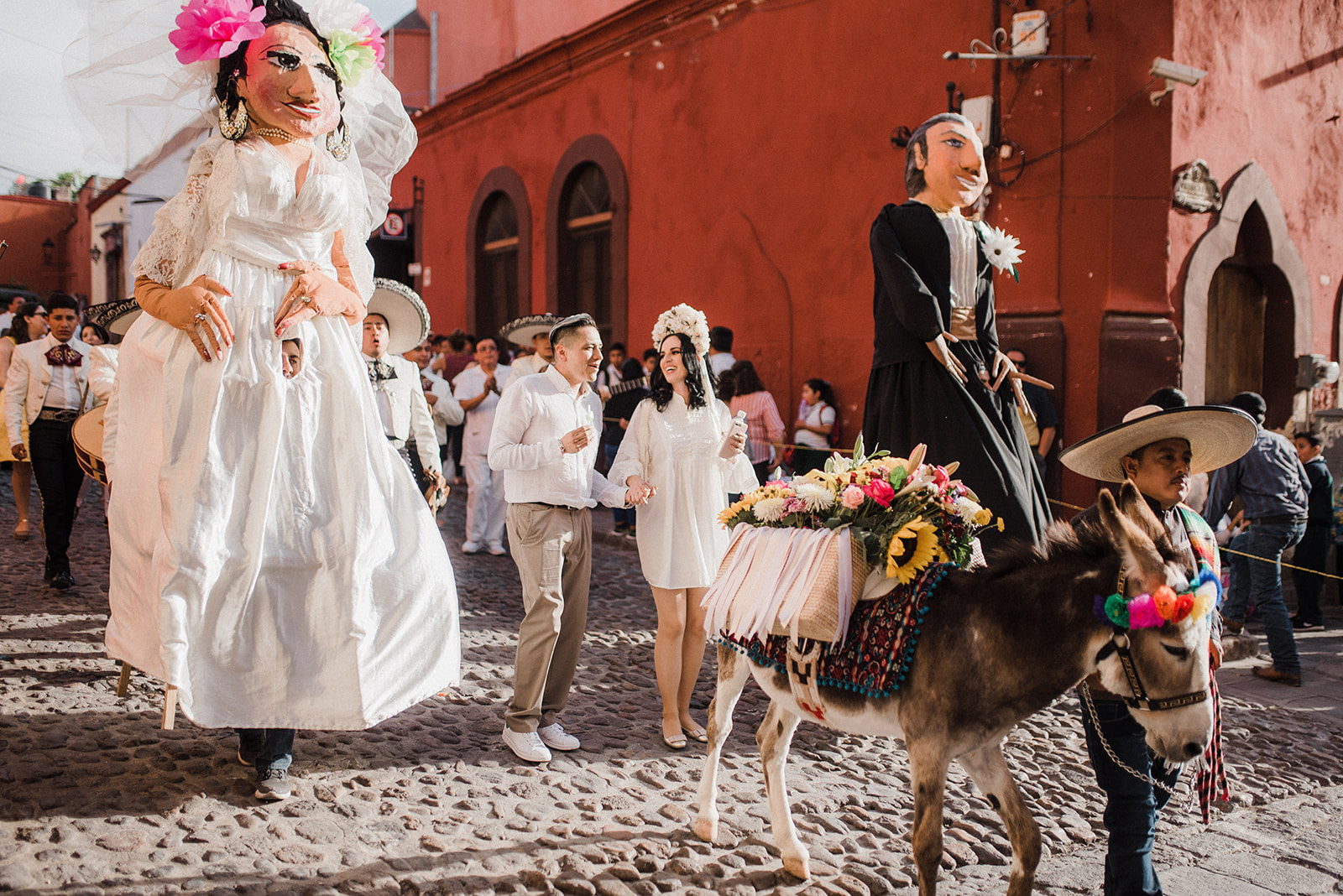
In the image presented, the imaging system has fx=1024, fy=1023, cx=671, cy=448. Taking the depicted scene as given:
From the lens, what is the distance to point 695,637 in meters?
5.01

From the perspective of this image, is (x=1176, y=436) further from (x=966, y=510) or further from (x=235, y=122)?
(x=235, y=122)

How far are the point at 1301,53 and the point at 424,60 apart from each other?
15.7 metres

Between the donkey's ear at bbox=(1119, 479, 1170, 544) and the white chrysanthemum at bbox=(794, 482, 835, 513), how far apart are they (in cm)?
87

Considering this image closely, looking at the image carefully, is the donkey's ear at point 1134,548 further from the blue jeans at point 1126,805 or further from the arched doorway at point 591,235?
the arched doorway at point 591,235

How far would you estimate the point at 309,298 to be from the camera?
3719mm

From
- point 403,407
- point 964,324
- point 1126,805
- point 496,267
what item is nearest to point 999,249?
point 964,324

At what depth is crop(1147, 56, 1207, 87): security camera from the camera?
8281 mm

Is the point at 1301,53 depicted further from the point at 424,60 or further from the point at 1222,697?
the point at 424,60

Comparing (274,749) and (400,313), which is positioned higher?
(400,313)

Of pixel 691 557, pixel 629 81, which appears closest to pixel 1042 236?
pixel 691 557

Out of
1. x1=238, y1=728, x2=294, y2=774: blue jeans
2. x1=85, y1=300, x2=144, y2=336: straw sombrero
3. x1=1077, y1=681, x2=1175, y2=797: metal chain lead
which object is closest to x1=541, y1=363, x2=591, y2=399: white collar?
x1=238, y1=728, x2=294, y2=774: blue jeans

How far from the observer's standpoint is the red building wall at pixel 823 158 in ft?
28.4

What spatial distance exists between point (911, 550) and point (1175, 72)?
281 inches

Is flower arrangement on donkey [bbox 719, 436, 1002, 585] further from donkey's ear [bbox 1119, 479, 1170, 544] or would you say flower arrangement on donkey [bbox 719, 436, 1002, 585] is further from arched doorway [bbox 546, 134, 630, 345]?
arched doorway [bbox 546, 134, 630, 345]
